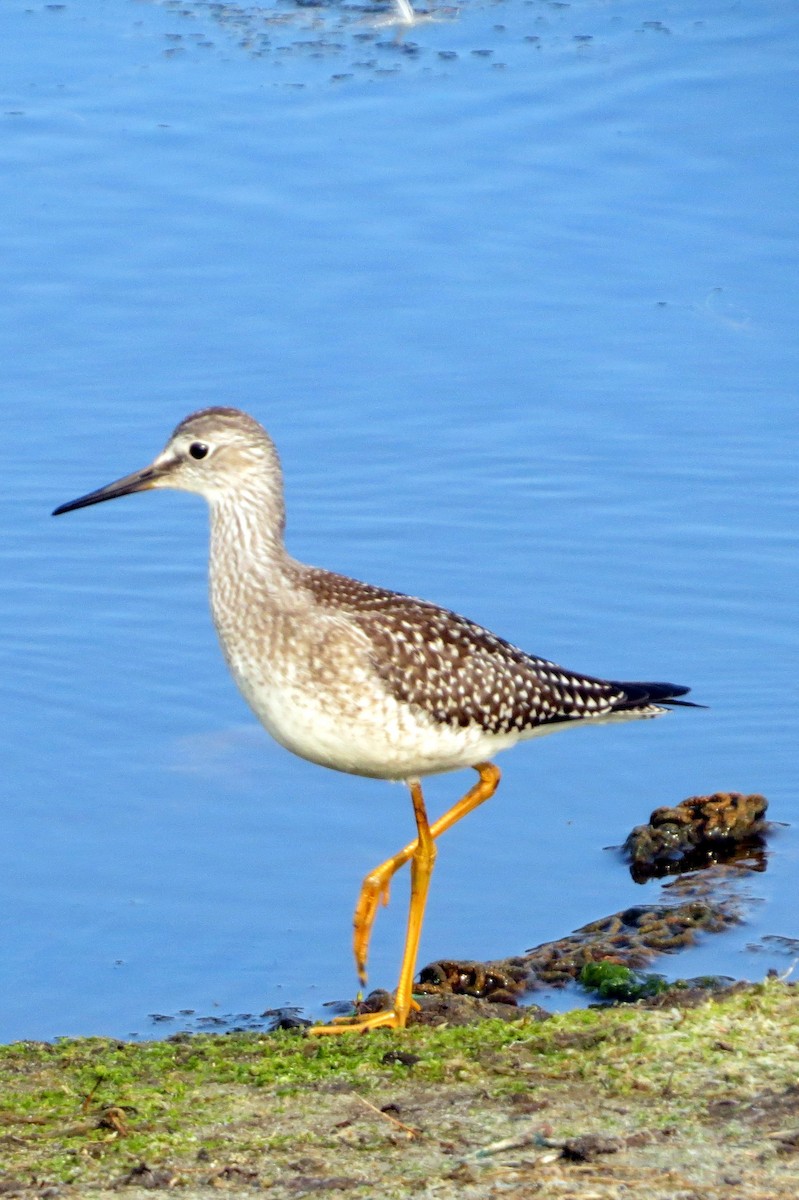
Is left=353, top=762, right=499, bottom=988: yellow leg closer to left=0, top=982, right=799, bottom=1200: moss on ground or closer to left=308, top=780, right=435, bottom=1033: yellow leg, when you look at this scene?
left=308, top=780, right=435, bottom=1033: yellow leg

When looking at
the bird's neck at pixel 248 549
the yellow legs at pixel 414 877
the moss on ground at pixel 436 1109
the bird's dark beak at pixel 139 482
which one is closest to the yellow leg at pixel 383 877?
the yellow legs at pixel 414 877

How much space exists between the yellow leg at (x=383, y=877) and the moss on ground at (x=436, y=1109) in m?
0.85

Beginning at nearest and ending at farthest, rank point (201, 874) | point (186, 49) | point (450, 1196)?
point (450, 1196) < point (201, 874) < point (186, 49)

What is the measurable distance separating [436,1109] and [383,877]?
1.95 meters

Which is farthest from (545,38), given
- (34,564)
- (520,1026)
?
(520,1026)

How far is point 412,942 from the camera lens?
22.9 feet

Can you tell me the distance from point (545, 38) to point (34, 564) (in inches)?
289

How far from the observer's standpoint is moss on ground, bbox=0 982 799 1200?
4.70m

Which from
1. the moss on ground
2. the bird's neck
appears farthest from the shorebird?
the moss on ground

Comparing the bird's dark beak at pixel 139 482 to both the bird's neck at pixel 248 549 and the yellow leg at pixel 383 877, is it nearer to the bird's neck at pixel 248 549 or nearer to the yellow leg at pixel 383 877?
the bird's neck at pixel 248 549

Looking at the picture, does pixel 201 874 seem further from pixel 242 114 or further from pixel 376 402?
pixel 242 114

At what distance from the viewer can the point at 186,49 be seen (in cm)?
1509

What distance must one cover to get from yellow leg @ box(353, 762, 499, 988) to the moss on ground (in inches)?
33.5

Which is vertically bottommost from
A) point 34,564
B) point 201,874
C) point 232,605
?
point 201,874
